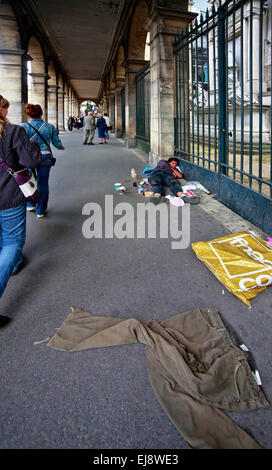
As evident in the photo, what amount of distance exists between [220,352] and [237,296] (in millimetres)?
810

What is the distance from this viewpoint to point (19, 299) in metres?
2.88

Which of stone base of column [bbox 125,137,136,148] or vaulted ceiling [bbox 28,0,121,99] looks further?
stone base of column [bbox 125,137,136,148]

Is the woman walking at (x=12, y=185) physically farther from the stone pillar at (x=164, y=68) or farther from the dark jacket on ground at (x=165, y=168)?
the stone pillar at (x=164, y=68)

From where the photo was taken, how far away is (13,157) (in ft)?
9.31

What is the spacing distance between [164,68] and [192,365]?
7.38 meters

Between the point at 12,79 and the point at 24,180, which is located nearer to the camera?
the point at 24,180

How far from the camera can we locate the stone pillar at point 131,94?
13812mm

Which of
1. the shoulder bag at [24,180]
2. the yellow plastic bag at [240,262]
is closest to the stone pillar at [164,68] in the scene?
the yellow plastic bag at [240,262]

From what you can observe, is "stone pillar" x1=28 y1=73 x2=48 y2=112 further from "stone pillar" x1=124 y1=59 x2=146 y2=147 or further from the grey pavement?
the grey pavement

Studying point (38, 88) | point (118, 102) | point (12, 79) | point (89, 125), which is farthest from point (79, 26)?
point (12, 79)

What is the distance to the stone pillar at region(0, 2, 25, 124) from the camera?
1177 cm

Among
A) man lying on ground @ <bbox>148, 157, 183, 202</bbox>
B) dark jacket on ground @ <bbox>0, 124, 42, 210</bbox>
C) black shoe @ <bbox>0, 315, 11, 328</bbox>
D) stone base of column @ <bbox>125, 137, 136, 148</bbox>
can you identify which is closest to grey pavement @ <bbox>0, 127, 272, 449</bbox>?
black shoe @ <bbox>0, 315, 11, 328</bbox>

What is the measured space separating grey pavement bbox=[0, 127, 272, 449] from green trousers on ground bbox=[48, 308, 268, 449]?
0.20 ft

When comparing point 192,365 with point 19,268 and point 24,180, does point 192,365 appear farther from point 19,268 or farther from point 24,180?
point 19,268
